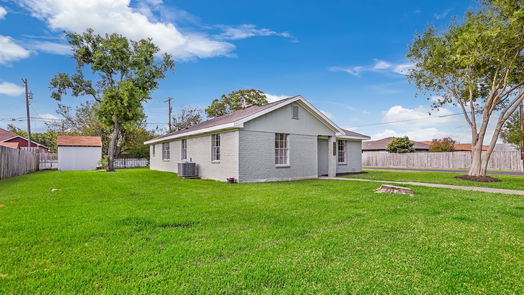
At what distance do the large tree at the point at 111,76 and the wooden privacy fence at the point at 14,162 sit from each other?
16.8 feet

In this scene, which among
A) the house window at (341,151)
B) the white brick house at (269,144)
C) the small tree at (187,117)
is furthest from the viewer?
the small tree at (187,117)

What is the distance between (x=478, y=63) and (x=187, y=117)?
103ft

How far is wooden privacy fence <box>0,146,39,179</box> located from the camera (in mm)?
13164

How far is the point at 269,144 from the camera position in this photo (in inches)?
488

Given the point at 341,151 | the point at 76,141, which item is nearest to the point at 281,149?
the point at 341,151

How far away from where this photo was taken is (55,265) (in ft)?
9.59

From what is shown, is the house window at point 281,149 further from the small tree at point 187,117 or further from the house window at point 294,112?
the small tree at point 187,117

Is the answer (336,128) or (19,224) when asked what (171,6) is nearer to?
(336,128)

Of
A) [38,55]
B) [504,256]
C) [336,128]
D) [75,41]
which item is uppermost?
[75,41]

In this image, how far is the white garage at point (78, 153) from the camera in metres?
23.7

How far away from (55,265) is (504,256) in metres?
5.33

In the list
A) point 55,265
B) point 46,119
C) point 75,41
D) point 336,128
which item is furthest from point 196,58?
point 46,119

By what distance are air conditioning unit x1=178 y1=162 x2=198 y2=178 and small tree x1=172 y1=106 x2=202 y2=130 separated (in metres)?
23.2

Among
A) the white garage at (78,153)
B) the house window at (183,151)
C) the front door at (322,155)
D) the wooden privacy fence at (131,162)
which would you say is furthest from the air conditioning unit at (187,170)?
the wooden privacy fence at (131,162)
